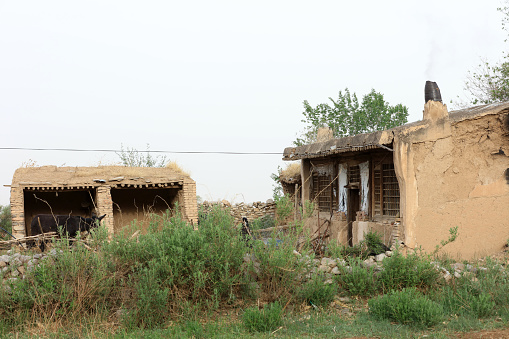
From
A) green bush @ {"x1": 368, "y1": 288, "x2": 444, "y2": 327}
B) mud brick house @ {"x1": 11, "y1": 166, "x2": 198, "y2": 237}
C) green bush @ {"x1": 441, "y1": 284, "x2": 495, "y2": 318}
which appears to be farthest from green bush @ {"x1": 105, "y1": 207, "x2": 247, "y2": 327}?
mud brick house @ {"x1": 11, "y1": 166, "x2": 198, "y2": 237}

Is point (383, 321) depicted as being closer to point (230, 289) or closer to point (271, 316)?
point (271, 316)

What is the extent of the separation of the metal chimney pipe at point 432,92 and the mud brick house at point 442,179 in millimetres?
996

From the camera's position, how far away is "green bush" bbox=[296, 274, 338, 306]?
24.0 feet

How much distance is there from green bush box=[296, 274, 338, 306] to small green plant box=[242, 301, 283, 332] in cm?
102

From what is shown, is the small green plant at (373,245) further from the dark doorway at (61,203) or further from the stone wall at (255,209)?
the stone wall at (255,209)

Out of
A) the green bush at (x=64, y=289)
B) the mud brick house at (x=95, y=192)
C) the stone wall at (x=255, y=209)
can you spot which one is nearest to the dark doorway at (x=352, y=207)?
the mud brick house at (x=95, y=192)

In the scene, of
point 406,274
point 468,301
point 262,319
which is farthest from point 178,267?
point 468,301

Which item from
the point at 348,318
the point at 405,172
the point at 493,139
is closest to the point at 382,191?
the point at 405,172

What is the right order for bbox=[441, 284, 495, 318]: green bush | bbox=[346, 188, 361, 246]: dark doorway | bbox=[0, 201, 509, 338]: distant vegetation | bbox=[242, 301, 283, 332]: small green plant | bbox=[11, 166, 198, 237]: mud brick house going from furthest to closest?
1. bbox=[11, 166, 198, 237]: mud brick house
2. bbox=[346, 188, 361, 246]: dark doorway
3. bbox=[441, 284, 495, 318]: green bush
4. bbox=[0, 201, 509, 338]: distant vegetation
5. bbox=[242, 301, 283, 332]: small green plant

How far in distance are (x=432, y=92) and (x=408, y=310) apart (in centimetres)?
765

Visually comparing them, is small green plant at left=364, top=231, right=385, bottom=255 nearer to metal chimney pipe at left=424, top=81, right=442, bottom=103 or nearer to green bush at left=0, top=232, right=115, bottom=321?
metal chimney pipe at left=424, top=81, right=442, bottom=103

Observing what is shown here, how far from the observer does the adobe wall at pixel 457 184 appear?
10766 millimetres

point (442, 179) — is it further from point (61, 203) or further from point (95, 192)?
point (61, 203)

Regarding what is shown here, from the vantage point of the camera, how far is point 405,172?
1070 centimetres
